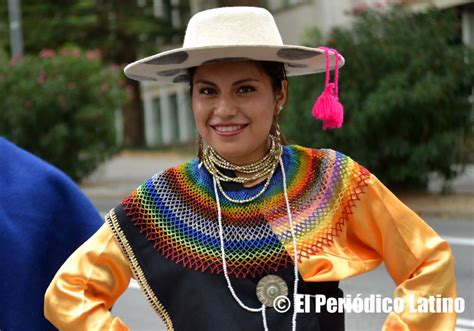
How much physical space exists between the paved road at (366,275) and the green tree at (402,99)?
40.9 inches

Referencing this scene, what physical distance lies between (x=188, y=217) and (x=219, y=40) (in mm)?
508

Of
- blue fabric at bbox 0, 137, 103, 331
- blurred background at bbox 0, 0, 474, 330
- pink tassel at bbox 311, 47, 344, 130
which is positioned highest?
pink tassel at bbox 311, 47, 344, 130

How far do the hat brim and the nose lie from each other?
0.34 ft

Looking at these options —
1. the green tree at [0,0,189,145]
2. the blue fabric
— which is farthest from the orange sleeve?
the green tree at [0,0,189,145]

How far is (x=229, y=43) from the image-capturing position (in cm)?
270

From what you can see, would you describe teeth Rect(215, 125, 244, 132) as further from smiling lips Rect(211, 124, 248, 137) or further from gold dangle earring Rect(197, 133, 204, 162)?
gold dangle earring Rect(197, 133, 204, 162)

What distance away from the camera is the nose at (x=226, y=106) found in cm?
277

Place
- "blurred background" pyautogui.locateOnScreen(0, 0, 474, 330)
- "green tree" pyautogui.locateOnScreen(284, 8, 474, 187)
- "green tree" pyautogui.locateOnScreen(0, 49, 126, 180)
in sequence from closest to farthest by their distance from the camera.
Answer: "blurred background" pyautogui.locateOnScreen(0, 0, 474, 330) < "green tree" pyautogui.locateOnScreen(284, 8, 474, 187) < "green tree" pyautogui.locateOnScreen(0, 49, 126, 180)

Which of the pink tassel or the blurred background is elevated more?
the pink tassel

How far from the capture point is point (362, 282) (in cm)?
804

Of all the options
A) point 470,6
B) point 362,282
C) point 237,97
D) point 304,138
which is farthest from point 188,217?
point 470,6

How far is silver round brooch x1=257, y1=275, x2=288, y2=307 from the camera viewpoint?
272cm

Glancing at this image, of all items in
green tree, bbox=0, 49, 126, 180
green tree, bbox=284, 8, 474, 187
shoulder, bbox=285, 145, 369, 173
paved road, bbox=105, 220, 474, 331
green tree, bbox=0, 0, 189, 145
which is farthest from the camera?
green tree, bbox=0, 0, 189, 145

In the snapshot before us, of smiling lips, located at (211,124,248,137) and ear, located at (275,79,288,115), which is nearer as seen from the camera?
smiling lips, located at (211,124,248,137)
